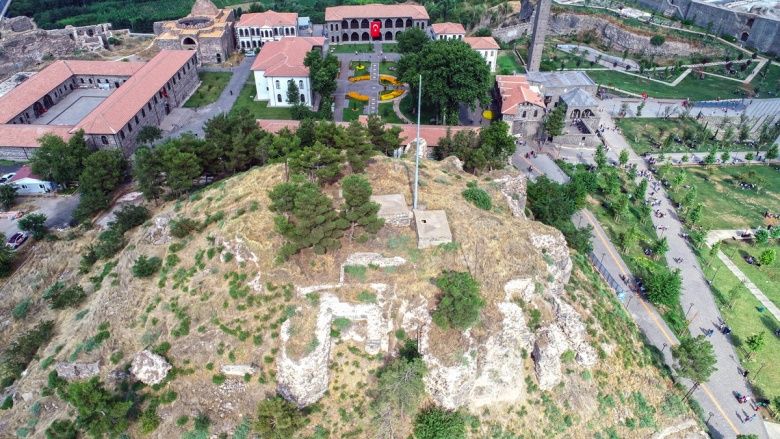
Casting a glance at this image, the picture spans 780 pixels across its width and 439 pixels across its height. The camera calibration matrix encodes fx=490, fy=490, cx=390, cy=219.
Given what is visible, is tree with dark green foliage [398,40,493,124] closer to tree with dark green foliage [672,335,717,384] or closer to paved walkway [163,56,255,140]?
paved walkway [163,56,255,140]

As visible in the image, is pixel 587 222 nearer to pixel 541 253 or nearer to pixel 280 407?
pixel 541 253

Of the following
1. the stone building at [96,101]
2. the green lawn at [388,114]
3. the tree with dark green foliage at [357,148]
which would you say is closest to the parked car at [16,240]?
the stone building at [96,101]

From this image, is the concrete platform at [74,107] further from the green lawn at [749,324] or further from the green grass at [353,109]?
the green lawn at [749,324]

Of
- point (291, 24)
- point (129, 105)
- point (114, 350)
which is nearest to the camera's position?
point (114, 350)

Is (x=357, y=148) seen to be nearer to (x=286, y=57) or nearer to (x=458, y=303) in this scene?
(x=458, y=303)

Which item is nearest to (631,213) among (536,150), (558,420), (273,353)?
(536,150)

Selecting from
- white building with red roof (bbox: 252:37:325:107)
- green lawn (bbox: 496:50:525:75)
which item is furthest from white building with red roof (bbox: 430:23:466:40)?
white building with red roof (bbox: 252:37:325:107)
